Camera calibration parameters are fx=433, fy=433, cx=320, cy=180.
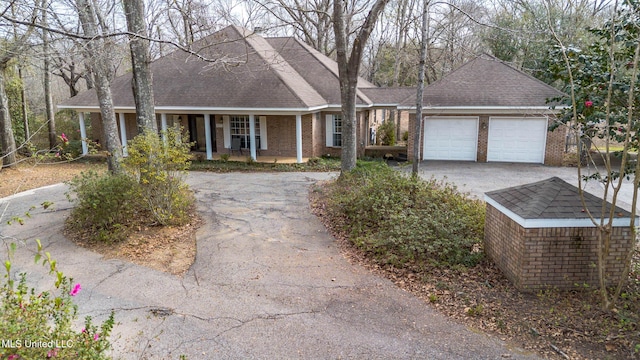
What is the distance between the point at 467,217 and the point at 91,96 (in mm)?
18916

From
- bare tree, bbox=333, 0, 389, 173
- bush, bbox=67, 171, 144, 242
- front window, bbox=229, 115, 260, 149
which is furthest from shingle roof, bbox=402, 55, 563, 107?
bush, bbox=67, 171, 144, 242

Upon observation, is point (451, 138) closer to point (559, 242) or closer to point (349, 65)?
point (349, 65)

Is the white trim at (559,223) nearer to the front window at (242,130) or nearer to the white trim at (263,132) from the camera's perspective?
the white trim at (263,132)

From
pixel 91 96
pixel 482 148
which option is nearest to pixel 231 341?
pixel 482 148

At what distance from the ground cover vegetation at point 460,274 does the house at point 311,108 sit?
8635mm

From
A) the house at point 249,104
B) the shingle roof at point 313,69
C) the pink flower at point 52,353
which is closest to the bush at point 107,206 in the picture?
the pink flower at point 52,353

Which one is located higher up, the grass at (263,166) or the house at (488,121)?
the house at (488,121)

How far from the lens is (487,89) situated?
717 inches

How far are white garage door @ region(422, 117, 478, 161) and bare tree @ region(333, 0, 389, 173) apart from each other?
627 centimetres

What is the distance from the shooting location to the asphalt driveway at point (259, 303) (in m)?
4.89

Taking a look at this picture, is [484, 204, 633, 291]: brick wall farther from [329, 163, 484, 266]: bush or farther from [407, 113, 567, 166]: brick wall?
[407, 113, 567, 166]: brick wall

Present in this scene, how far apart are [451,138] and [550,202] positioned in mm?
12805

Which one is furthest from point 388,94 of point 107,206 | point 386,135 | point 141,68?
point 107,206

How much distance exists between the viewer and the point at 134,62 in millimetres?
11250
